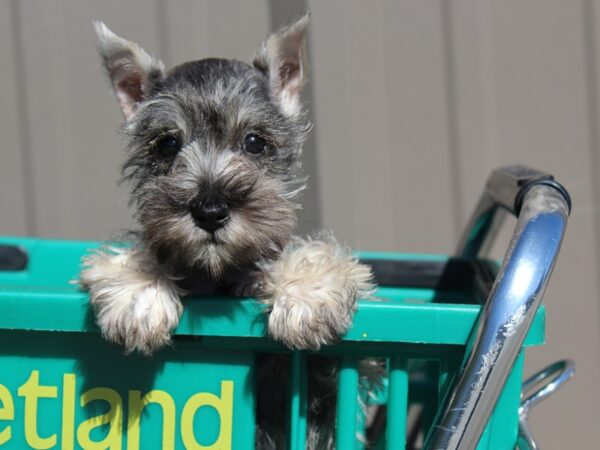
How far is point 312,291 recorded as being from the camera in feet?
4.60

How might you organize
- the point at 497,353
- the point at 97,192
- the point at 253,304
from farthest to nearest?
the point at 97,192, the point at 253,304, the point at 497,353

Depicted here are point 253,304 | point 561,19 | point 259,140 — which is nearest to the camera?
point 253,304

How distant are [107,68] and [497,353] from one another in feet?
3.79

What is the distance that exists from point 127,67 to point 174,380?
83 cm

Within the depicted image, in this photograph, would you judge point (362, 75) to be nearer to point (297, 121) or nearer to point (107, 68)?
point (297, 121)

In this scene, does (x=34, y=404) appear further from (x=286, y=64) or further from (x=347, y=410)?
(x=286, y=64)

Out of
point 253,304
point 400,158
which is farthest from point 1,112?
point 253,304

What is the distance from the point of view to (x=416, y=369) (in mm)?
1982

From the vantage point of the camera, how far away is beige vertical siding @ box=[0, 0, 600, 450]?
9.09 feet

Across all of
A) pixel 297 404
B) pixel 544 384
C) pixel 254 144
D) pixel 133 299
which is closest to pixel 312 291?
pixel 297 404

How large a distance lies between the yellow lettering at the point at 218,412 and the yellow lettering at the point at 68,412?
0.19 metres

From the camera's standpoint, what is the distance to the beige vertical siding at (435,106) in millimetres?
2771

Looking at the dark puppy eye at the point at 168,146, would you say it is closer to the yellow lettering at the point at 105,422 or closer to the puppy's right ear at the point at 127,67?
the puppy's right ear at the point at 127,67

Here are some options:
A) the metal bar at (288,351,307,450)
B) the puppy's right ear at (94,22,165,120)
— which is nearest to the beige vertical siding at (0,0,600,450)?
the puppy's right ear at (94,22,165,120)
